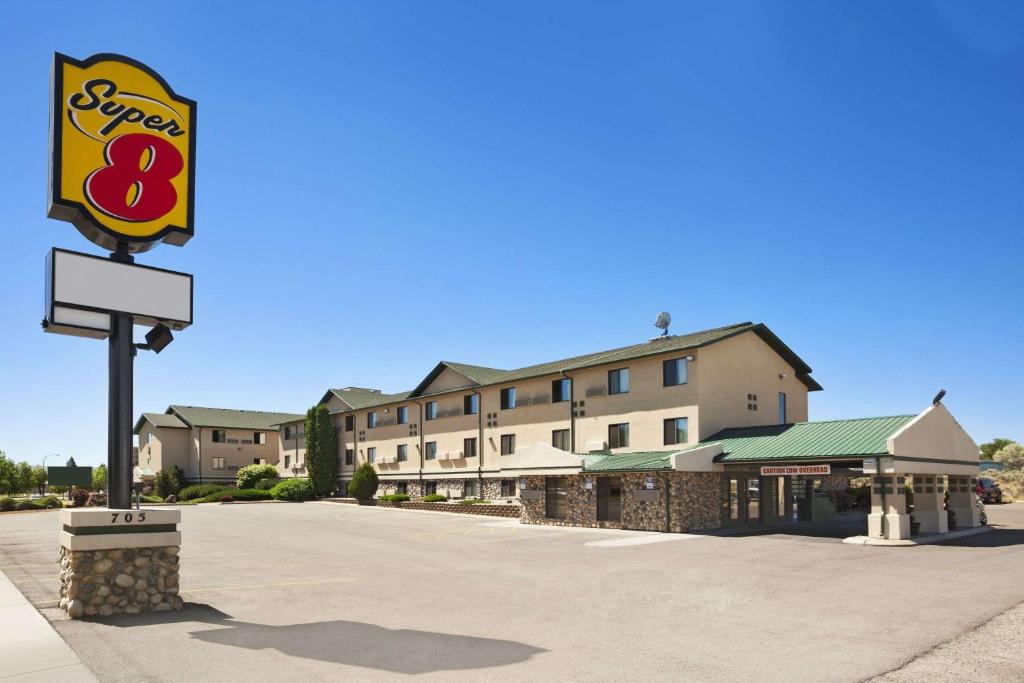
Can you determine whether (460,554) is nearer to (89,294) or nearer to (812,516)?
(89,294)

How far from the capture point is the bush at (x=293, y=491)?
5984cm

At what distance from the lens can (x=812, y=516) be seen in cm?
3800

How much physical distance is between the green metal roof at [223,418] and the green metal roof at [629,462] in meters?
47.0

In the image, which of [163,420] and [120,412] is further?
[163,420]

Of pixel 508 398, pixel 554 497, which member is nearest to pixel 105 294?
pixel 554 497

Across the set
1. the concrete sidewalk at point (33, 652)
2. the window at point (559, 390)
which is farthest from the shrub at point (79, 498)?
the concrete sidewalk at point (33, 652)

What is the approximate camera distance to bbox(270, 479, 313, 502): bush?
5984 centimetres

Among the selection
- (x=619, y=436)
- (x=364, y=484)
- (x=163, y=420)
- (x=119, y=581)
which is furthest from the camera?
(x=163, y=420)

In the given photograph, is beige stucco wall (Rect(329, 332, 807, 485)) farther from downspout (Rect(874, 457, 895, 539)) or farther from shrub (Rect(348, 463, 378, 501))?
downspout (Rect(874, 457, 895, 539))

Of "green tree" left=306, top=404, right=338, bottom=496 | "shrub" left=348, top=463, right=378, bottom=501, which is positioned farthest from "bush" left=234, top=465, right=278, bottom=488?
"shrub" left=348, top=463, right=378, bottom=501

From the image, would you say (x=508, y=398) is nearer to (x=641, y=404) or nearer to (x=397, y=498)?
(x=397, y=498)

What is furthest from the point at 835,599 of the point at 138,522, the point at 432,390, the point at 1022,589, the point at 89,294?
the point at 432,390

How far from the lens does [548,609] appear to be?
13.5 metres

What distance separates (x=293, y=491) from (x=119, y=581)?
161 ft
